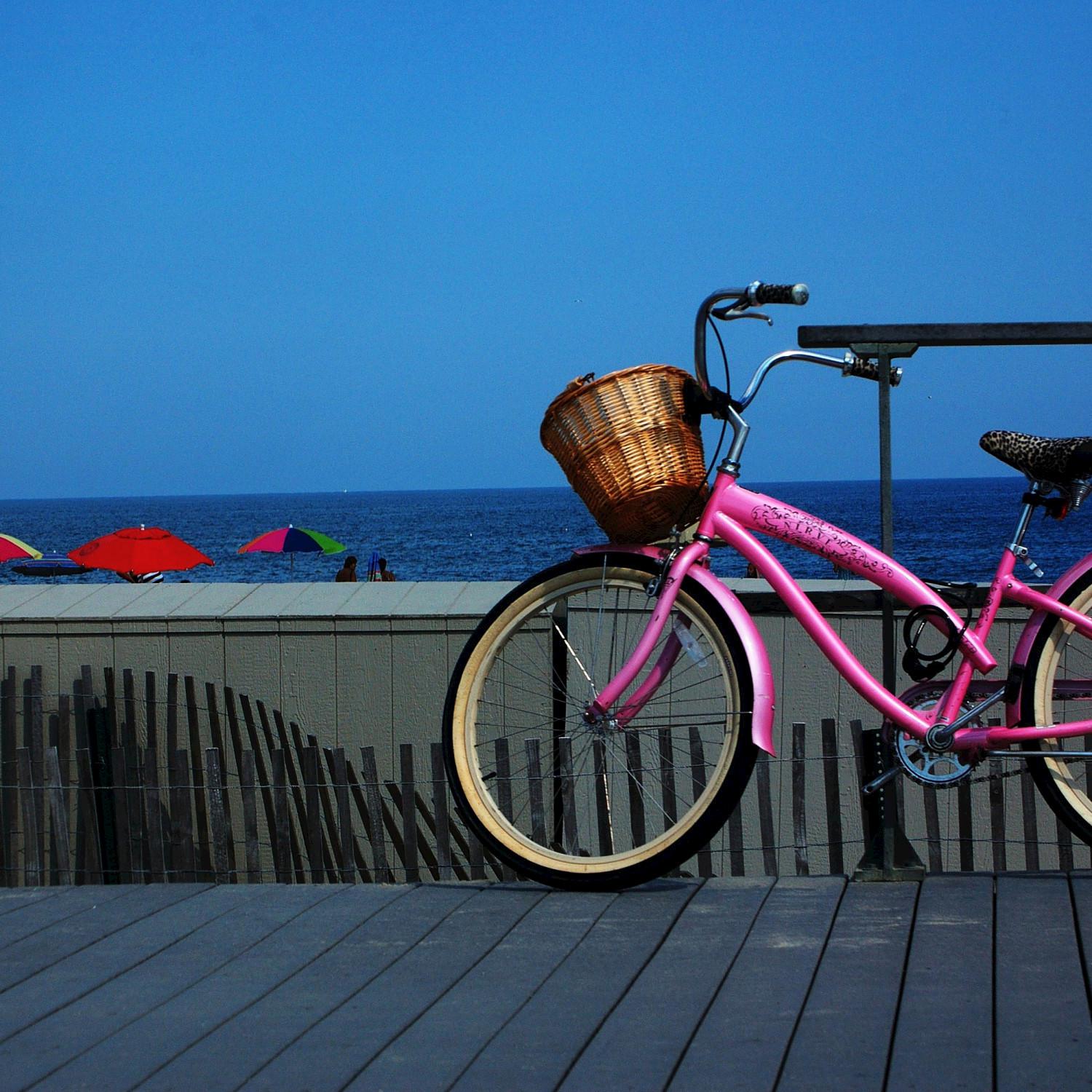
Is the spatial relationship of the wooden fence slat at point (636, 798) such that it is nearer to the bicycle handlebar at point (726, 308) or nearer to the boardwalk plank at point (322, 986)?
the boardwalk plank at point (322, 986)

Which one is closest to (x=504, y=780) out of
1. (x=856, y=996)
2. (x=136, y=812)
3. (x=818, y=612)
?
(x=818, y=612)

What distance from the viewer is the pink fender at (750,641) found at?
9.70 feet

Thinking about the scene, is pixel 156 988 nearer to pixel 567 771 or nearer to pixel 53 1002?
pixel 53 1002

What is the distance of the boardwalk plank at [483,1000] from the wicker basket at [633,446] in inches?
34.4

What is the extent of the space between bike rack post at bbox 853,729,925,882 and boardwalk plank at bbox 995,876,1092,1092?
0.71 ft

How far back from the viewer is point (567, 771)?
11.3ft

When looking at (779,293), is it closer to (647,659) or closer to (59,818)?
(647,659)

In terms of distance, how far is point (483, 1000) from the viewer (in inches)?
95.0

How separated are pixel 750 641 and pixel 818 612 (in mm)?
200

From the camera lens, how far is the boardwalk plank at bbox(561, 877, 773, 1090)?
→ 6.82 feet

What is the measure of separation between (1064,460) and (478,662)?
1.36 meters

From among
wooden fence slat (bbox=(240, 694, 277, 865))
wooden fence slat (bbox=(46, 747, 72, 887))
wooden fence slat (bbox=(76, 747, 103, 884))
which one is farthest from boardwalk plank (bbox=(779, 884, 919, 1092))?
wooden fence slat (bbox=(76, 747, 103, 884))

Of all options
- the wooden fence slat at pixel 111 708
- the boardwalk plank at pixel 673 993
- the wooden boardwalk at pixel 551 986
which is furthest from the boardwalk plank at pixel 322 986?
the wooden fence slat at pixel 111 708

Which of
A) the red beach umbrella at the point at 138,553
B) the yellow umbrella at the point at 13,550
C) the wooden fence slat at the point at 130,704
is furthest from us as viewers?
the yellow umbrella at the point at 13,550
